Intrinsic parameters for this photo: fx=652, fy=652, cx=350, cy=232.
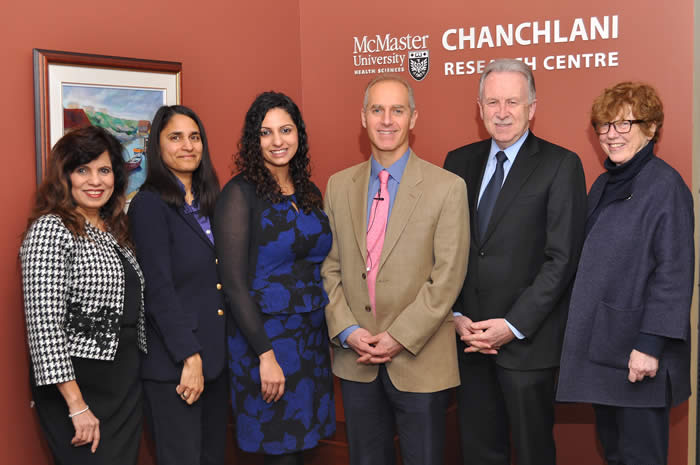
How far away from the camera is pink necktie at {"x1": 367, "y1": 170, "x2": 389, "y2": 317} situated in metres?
2.70

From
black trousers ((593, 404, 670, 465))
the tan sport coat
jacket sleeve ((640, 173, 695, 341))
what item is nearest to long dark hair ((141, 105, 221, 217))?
the tan sport coat

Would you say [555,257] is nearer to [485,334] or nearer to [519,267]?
[519,267]

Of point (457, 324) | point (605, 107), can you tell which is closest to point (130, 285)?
point (457, 324)

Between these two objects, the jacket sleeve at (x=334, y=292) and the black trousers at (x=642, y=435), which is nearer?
the black trousers at (x=642, y=435)

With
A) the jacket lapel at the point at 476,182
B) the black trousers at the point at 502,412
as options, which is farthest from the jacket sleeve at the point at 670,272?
the jacket lapel at the point at 476,182

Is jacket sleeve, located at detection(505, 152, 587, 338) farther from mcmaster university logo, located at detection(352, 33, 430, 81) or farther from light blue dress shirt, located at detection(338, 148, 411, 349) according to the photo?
mcmaster university logo, located at detection(352, 33, 430, 81)

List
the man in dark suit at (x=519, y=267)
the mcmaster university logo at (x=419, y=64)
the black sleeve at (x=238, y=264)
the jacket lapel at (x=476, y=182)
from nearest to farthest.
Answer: the black sleeve at (x=238, y=264), the man in dark suit at (x=519, y=267), the jacket lapel at (x=476, y=182), the mcmaster university logo at (x=419, y=64)

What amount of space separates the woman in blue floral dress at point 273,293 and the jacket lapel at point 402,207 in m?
0.28

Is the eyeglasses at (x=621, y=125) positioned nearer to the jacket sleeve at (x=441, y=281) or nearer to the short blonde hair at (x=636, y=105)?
the short blonde hair at (x=636, y=105)

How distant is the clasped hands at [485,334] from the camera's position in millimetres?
2646

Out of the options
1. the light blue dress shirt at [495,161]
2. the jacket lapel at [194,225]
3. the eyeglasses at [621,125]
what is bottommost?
the jacket lapel at [194,225]

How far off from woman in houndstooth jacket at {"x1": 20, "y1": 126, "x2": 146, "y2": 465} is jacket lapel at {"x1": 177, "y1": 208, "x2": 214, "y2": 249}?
23 cm

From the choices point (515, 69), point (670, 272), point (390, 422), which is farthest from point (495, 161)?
point (390, 422)

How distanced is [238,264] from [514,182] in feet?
3.87
